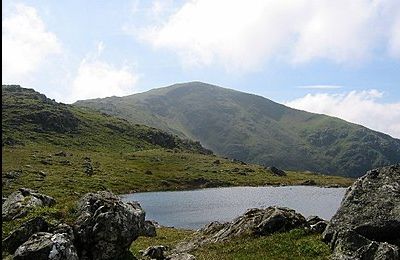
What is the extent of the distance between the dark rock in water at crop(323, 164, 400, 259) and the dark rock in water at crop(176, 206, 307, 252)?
15.3ft

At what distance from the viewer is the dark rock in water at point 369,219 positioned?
94.9ft

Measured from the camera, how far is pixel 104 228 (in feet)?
97.2

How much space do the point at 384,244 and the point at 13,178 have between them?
125018 mm

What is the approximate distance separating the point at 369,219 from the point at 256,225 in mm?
9838

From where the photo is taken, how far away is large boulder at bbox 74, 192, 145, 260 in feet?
96.2

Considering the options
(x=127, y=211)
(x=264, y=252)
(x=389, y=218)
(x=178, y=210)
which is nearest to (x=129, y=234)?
(x=127, y=211)

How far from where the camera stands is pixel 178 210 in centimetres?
10788

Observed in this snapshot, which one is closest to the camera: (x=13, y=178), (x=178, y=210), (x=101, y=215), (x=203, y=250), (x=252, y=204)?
(x=101, y=215)

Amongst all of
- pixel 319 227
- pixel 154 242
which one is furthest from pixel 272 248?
pixel 154 242

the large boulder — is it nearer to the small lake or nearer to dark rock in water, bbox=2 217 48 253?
dark rock in water, bbox=2 217 48 253

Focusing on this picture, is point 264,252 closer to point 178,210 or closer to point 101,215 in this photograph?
point 101,215

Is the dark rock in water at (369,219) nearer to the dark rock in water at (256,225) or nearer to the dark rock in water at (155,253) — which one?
the dark rock in water at (256,225)

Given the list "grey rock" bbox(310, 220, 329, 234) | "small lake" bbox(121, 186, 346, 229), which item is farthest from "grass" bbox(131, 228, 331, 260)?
"small lake" bbox(121, 186, 346, 229)

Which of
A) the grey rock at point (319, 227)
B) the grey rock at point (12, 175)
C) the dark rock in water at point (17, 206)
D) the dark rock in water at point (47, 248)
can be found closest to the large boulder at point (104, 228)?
the dark rock in water at point (47, 248)
